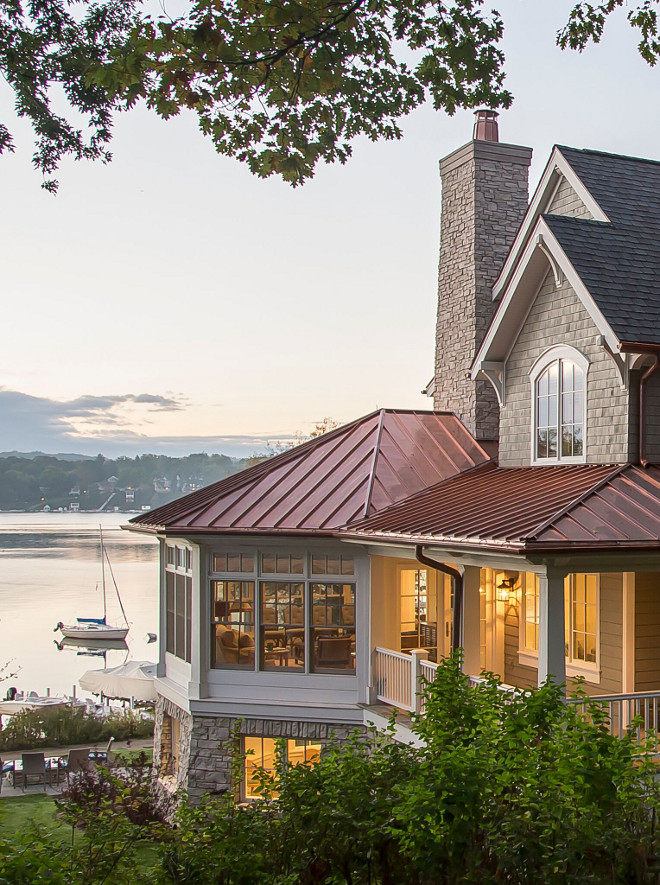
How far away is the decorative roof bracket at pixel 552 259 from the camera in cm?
1309

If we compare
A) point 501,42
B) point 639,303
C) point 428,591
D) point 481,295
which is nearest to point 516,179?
point 481,295

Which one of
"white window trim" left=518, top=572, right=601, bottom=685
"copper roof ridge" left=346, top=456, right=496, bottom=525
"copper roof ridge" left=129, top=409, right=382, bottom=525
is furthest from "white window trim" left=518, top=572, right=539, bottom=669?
"copper roof ridge" left=129, top=409, right=382, bottom=525

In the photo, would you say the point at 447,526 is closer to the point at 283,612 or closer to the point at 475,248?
the point at 283,612

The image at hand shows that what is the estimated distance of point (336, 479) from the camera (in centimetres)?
1470

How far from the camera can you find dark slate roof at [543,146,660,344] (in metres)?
12.1

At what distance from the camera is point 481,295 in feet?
54.6

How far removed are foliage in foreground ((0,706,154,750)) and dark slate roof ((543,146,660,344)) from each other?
1816cm

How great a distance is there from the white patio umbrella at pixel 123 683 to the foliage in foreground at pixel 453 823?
71.6ft

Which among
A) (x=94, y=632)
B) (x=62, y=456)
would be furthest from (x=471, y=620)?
(x=62, y=456)

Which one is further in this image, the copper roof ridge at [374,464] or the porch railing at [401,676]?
the copper roof ridge at [374,464]

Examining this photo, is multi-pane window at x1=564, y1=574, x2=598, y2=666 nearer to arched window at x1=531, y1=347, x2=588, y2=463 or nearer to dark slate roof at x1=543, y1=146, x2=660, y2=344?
arched window at x1=531, y1=347, x2=588, y2=463

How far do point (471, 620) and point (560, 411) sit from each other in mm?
3490

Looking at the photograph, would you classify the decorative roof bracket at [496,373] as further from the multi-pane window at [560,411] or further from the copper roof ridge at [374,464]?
the copper roof ridge at [374,464]

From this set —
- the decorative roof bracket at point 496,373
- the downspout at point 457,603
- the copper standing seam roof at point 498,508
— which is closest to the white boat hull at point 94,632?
the decorative roof bracket at point 496,373
